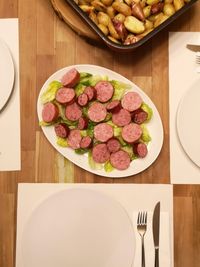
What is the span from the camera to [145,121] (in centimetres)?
87

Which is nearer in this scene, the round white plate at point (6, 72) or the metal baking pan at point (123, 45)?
the metal baking pan at point (123, 45)

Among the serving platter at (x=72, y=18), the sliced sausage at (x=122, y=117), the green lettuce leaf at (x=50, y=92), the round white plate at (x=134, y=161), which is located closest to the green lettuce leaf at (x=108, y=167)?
the round white plate at (x=134, y=161)

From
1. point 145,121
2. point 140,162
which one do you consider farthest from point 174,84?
point 140,162

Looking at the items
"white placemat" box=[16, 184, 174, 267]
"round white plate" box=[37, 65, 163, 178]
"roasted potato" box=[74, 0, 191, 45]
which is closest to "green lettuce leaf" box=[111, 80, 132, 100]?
"round white plate" box=[37, 65, 163, 178]

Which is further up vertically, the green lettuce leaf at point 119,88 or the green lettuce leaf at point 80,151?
the green lettuce leaf at point 119,88

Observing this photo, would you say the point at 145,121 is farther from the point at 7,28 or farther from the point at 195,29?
the point at 7,28

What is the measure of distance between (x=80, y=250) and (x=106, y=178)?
0.20 m

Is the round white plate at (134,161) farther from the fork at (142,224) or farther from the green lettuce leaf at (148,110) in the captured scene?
the fork at (142,224)

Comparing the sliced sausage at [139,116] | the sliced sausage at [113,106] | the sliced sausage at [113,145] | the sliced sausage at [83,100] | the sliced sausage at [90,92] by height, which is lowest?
the sliced sausage at [113,145]

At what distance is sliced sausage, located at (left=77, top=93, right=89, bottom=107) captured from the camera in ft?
2.79

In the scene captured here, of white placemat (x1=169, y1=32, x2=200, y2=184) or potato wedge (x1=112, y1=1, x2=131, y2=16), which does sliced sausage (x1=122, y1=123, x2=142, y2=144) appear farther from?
potato wedge (x1=112, y1=1, x2=131, y2=16)

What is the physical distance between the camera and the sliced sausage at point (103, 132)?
2.79 feet

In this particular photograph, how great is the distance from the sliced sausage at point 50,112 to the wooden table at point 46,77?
0.15ft

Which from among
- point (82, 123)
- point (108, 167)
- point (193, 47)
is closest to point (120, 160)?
point (108, 167)
